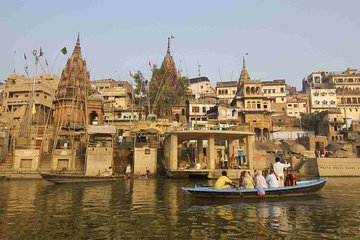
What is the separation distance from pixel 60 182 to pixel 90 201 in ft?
36.2

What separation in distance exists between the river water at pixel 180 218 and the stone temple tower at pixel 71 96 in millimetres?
33967

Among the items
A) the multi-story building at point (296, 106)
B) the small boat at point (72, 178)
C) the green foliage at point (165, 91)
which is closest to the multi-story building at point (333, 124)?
the multi-story building at point (296, 106)

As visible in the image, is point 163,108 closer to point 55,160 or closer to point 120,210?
point 55,160

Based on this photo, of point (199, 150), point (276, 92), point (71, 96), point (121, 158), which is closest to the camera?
point (199, 150)

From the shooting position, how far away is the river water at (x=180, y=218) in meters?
8.54

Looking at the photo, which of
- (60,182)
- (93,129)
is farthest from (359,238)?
(93,129)

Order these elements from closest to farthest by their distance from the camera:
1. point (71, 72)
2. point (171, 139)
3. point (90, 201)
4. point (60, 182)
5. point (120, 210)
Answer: point (120, 210) → point (90, 201) → point (60, 182) → point (171, 139) → point (71, 72)

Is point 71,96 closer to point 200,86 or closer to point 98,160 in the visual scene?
point 98,160

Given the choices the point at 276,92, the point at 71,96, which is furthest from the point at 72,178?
the point at 276,92

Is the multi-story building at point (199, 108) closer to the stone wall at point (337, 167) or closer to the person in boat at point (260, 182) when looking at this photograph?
the stone wall at point (337, 167)

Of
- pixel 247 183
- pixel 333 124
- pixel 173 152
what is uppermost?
pixel 333 124

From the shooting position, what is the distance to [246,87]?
63.2 meters

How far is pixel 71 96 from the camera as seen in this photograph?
162 ft

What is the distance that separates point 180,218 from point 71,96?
142 ft
